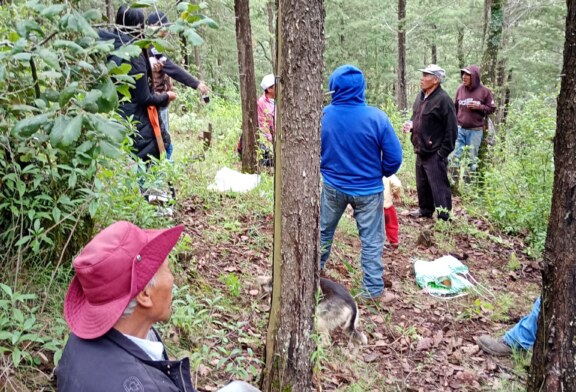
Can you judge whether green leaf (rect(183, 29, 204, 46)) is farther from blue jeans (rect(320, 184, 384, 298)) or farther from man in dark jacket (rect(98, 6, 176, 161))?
blue jeans (rect(320, 184, 384, 298))

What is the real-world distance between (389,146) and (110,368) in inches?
138

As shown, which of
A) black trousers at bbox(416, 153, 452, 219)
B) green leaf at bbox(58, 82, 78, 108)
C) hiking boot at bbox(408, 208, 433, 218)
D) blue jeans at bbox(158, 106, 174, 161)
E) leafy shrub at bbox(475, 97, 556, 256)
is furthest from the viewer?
hiking boot at bbox(408, 208, 433, 218)

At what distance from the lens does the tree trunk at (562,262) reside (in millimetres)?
2893

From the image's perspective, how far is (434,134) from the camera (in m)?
6.81

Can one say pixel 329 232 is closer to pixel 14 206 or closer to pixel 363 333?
pixel 363 333

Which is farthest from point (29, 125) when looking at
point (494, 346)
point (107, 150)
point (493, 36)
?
point (493, 36)

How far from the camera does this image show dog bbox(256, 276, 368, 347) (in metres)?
4.06

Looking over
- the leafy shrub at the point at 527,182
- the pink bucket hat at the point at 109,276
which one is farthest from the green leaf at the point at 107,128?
the leafy shrub at the point at 527,182

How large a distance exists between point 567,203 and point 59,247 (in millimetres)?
3411

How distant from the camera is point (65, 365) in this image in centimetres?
169

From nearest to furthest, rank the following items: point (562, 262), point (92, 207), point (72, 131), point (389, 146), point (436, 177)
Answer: point (72, 131)
point (92, 207)
point (562, 262)
point (389, 146)
point (436, 177)

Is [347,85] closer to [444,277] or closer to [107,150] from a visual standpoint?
[444,277]

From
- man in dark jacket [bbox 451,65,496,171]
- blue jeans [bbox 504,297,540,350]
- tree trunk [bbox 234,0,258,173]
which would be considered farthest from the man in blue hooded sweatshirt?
man in dark jacket [bbox 451,65,496,171]

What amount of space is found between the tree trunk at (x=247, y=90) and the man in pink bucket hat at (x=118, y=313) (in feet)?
17.6
